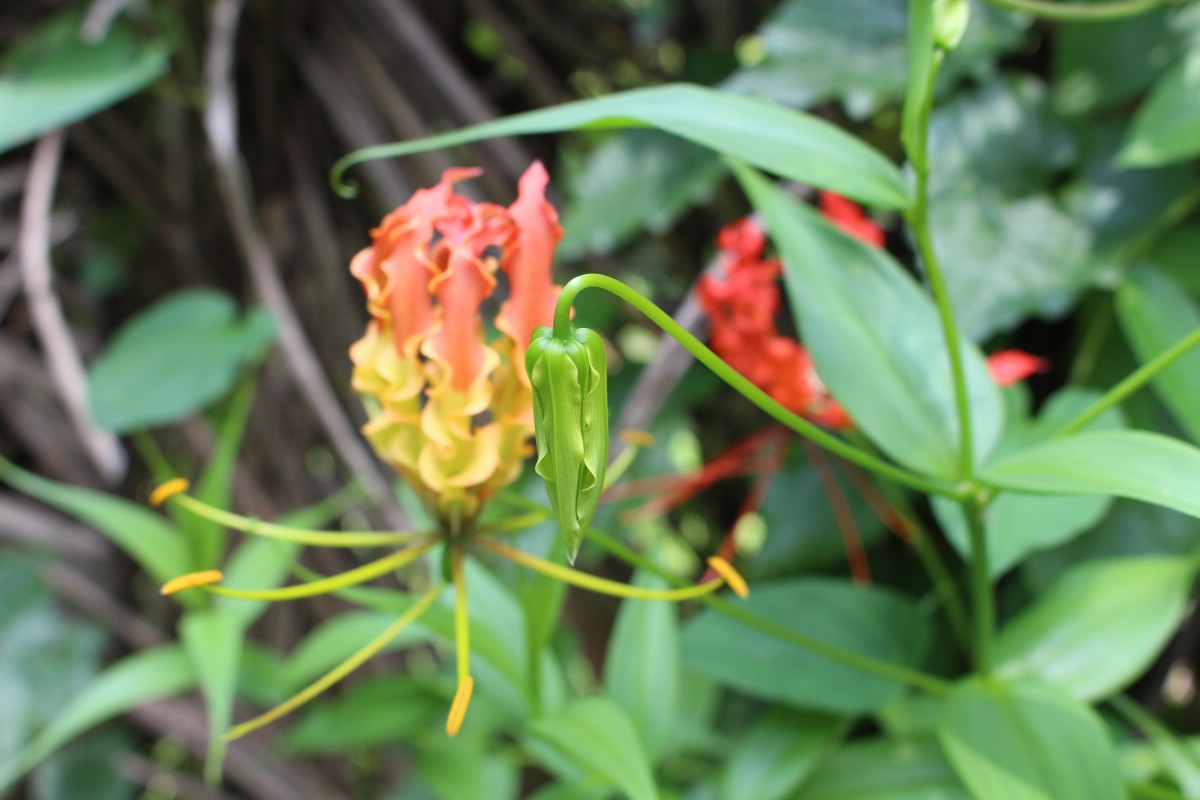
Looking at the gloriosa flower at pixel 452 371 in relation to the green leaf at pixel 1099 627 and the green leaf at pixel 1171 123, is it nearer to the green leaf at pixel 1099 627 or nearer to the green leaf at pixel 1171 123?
the green leaf at pixel 1099 627

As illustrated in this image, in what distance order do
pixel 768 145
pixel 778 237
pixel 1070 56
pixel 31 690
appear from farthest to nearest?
pixel 31 690, pixel 1070 56, pixel 778 237, pixel 768 145

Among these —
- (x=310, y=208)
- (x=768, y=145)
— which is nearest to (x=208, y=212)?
(x=310, y=208)

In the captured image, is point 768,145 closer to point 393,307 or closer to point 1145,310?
point 393,307

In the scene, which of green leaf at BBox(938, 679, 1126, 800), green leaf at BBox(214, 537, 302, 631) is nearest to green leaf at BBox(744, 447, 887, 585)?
green leaf at BBox(938, 679, 1126, 800)

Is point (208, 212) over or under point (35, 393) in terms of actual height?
over

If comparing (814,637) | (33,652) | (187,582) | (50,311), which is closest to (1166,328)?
(814,637)

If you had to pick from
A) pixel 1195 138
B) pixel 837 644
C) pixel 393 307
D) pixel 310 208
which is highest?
pixel 310 208

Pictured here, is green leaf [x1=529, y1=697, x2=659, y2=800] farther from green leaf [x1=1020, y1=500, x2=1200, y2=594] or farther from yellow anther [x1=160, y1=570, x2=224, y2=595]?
green leaf [x1=1020, y1=500, x2=1200, y2=594]
